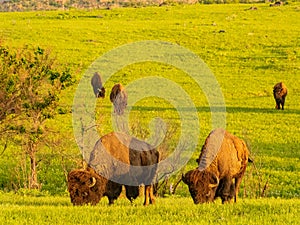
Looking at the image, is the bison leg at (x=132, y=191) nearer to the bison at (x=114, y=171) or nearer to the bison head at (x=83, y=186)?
the bison at (x=114, y=171)

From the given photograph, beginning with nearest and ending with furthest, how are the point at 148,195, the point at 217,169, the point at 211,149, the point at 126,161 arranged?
the point at 126,161 → the point at 217,169 → the point at 211,149 → the point at 148,195

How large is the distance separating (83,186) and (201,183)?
7.19 feet


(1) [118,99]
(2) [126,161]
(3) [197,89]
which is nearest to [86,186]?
(2) [126,161]

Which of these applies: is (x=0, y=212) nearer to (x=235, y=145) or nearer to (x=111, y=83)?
(x=235, y=145)

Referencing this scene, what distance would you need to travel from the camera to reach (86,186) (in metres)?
12.4

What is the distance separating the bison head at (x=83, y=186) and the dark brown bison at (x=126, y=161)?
0.39 m

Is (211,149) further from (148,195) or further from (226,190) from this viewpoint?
(148,195)

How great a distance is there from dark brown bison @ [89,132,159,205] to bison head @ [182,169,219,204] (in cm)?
132

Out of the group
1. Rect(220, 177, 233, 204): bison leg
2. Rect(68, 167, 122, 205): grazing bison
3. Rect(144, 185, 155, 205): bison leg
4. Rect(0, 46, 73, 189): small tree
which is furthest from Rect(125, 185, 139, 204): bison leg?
Rect(0, 46, 73, 189): small tree

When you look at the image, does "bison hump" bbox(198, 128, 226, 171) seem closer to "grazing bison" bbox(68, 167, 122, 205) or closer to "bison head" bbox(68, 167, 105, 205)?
"grazing bison" bbox(68, 167, 122, 205)

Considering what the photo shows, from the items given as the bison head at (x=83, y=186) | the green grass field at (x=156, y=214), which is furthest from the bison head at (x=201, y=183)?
the bison head at (x=83, y=186)

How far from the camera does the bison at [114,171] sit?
1244 centimetres

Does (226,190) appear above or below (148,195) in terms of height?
above

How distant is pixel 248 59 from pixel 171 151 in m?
32.1
